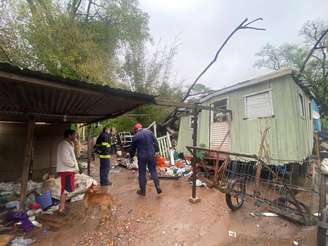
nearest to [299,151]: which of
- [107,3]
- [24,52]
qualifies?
[24,52]

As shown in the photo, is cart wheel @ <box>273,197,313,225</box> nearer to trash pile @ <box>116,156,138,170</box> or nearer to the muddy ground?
the muddy ground

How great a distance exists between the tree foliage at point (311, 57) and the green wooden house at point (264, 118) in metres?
10.7

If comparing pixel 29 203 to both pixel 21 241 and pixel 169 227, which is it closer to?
pixel 21 241

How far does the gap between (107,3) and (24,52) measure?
21.0 ft

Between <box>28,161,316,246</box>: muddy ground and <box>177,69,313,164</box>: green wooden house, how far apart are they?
6.84 ft

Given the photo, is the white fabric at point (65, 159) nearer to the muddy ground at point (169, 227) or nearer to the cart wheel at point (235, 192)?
the muddy ground at point (169, 227)

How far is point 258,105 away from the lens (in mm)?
6840

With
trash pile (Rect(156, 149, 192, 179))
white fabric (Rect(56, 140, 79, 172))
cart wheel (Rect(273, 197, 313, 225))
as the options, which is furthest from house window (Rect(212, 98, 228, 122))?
white fabric (Rect(56, 140, 79, 172))

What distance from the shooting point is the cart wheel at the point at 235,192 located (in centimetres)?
383

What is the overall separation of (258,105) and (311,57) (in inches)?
631

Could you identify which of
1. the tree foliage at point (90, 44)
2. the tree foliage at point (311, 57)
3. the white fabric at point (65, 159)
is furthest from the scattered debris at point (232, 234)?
the tree foliage at point (311, 57)

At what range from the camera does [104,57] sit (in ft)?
33.4

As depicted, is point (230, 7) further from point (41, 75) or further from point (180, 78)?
point (41, 75)

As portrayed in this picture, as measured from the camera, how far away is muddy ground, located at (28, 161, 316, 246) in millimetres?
3088
